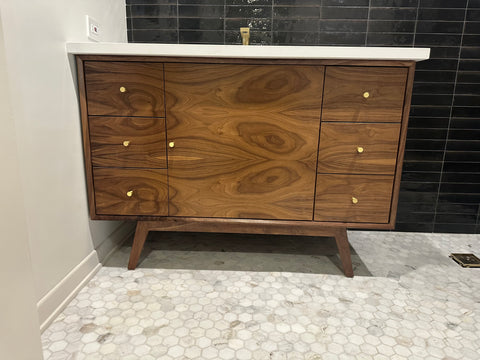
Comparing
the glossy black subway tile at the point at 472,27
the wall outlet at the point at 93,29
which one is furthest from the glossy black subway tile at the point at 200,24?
the glossy black subway tile at the point at 472,27

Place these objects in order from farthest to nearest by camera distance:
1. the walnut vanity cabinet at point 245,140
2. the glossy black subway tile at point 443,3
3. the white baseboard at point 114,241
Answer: the glossy black subway tile at point 443,3
the white baseboard at point 114,241
the walnut vanity cabinet at point 245,140

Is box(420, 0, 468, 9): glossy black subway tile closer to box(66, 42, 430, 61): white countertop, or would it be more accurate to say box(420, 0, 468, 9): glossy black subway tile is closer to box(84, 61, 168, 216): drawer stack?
box(66, 42, 430, 61): white countertop

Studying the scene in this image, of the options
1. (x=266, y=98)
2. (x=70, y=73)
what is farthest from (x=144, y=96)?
(x=266, y=98)

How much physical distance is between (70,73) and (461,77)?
5.40 feet

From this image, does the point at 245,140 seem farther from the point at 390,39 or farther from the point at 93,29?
the point at 390,39

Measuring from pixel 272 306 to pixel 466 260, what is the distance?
3.02 ft

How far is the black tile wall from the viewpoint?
1495 millimetres

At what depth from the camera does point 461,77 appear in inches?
60.1

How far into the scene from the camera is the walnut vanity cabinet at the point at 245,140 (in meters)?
1.07

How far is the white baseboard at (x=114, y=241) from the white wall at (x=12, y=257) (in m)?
0.72

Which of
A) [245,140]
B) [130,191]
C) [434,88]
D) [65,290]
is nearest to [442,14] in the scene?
[434,88]

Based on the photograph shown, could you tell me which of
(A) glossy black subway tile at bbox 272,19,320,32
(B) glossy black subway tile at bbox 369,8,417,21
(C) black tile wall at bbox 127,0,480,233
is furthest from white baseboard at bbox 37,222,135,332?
(B) glossy black subway tile at bbox 369,8,417,21

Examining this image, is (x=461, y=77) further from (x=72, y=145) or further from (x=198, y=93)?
(x=72, y=145)

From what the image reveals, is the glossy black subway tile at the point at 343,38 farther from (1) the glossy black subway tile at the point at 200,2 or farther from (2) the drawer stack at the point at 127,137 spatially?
(2) the drawer stack at the point at 127,137
